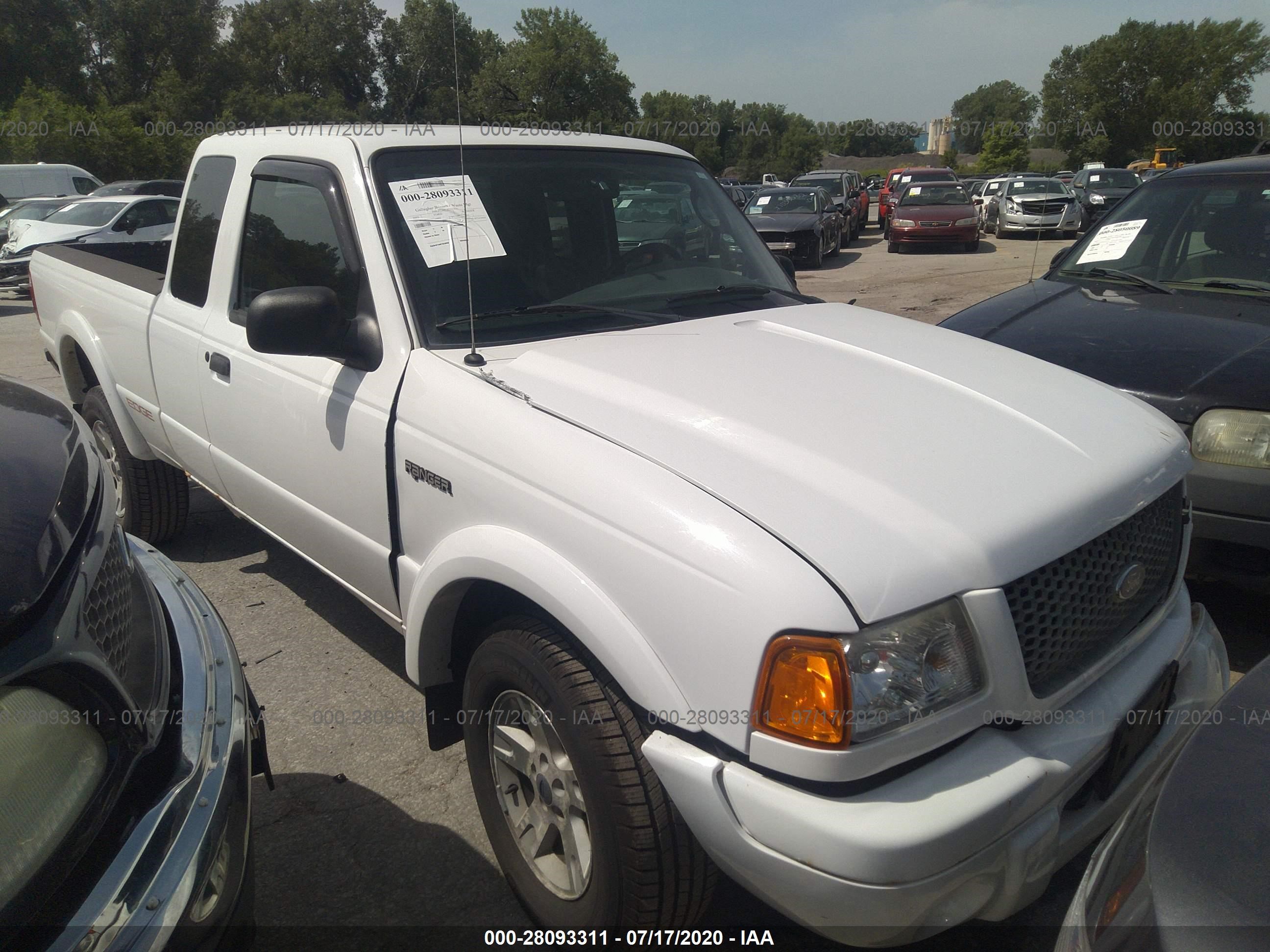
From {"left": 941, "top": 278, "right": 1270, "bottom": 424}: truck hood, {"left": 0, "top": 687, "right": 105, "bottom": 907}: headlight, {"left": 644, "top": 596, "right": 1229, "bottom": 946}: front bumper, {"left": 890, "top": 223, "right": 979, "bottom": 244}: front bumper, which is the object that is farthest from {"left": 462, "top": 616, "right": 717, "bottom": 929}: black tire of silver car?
{"left": 890, "top": 223, "right": 979, "bottom": 244}: front bumper

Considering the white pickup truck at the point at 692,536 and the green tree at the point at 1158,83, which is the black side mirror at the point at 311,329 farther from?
the green tree at the point at 1158,83

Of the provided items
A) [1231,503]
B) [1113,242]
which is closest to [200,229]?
[1231,503]

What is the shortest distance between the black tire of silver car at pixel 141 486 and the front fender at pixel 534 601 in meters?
2.70

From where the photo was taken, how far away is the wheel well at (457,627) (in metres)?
2.21

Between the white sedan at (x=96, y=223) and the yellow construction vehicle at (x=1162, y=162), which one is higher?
the yellow construction vehicle at (x=1162, y=162)

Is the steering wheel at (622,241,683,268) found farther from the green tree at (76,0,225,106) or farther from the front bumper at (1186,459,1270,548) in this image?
the green tree at (76,0,225,106)

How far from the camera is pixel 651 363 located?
2348 millimetres

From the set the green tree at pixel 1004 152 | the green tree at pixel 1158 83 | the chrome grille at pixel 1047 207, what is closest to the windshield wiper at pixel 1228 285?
the chrome grille at pixel 1047 207

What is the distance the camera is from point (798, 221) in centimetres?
1755

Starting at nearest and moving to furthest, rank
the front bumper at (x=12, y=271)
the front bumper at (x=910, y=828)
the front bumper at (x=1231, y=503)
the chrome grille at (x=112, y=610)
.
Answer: the front bumper at (x=910, y=828) < the chrome grille at (x=112, y=610) < the front bumper at (x=1231, y=503) < the front bumper at (x=12, y=271)

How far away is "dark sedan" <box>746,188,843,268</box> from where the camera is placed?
1727cm

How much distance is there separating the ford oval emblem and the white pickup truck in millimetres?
11

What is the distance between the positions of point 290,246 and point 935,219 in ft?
63.5

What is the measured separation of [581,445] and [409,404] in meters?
0.66
